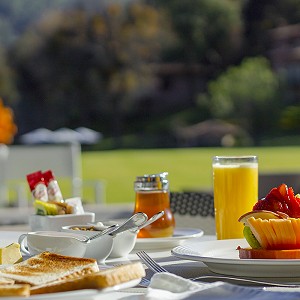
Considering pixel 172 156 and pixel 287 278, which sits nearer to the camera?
pixel 287 278

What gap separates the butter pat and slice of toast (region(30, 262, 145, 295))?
0.21 meters

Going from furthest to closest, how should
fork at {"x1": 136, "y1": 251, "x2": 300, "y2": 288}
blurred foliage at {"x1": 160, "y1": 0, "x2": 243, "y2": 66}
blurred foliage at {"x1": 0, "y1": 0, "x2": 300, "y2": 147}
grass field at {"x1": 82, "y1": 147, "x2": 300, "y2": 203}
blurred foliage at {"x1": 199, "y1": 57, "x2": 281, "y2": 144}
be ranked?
1. blurred foliage at {"x1": 160, "y1": 0, "x2": 243, "y2": 66}
2. blurred foliage at {"x1": 199, "y1": 57, "x2": 281, "y2": 144}
3. blurred foliage at {"x1": 0, "y1": 0, "x2": 300, "y2": 147}
4. grass field at {"x1": 82, "y1": 147, "x2": 300, "y2": 203}
5. fork at {"x1": 136, "y1": 251, "x2": 300, "y2": 288}

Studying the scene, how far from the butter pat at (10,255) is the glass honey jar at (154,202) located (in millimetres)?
326

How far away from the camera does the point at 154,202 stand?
1.15 m

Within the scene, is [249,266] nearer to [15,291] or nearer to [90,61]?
[15,291]

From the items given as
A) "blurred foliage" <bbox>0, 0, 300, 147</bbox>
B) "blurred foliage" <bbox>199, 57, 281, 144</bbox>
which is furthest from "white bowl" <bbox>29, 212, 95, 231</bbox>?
"blurred foliage" <bbox>199, 57, 281, 144</bbox>

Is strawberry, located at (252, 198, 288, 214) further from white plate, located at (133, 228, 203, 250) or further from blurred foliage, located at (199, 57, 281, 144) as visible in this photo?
blurred foliage, located at (199, 57, 281, 144)

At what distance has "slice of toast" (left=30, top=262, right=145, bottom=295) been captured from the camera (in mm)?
598

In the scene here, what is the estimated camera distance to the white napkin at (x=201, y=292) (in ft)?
2.10

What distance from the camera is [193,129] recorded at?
20.0 meters

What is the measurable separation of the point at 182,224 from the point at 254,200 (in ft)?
1.37

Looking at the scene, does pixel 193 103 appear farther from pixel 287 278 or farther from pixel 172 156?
pixel 287 278

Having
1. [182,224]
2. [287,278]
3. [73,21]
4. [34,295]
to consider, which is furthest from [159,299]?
[73,21]

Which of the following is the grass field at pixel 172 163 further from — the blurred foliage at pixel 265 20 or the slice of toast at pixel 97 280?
the slice of toast at pixel 97 280
